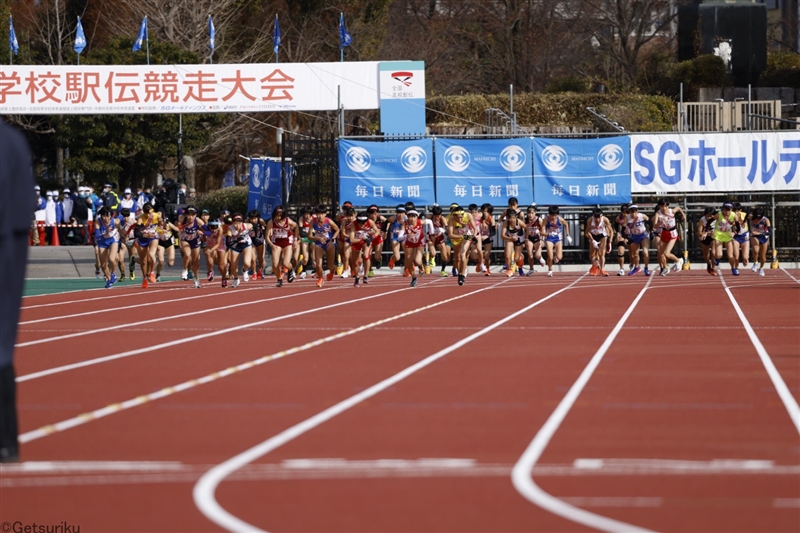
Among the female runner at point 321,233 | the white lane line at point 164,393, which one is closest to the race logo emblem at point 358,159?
the female runner at point 321,233

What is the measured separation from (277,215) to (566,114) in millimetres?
20692

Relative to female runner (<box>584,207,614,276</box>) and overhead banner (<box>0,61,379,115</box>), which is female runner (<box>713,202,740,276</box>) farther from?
overhead banner (<box>0,61,379,115</box>)

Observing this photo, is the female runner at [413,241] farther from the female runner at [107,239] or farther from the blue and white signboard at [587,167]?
the female runner at [107,239]

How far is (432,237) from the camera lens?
3381 centimetres

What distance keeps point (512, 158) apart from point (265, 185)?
22.3 ft

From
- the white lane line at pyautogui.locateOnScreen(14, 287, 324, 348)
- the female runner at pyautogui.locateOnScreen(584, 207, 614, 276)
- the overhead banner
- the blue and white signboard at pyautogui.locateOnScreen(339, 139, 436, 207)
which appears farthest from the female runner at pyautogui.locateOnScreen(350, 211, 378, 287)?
the overhead banner

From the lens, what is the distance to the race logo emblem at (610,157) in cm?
3512

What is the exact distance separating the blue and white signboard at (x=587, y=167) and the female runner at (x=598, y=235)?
5.56ft

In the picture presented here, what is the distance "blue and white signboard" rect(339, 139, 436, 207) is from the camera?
3481 centimetres

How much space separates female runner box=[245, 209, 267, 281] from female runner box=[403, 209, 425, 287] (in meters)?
3.94

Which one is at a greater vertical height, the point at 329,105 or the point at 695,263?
the point at 329,105

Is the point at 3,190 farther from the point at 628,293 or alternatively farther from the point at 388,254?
the point at 388,254

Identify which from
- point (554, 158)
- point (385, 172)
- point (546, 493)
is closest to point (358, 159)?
point (385, 172)

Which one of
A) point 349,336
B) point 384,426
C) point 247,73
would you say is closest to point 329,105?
point 247,73
